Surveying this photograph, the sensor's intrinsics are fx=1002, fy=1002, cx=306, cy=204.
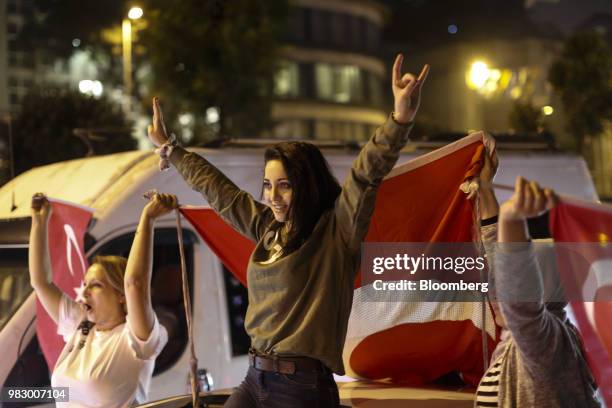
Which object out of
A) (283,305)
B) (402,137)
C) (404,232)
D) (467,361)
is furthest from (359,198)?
(467,361)

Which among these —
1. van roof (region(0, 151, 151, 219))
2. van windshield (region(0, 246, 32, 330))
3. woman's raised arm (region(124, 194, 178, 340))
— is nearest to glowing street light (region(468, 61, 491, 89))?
van roof (region(0, 151, 151, 219))

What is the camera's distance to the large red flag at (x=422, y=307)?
4.51m

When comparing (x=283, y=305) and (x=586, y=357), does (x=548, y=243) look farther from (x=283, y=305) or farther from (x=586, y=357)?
(x=283, y=305)

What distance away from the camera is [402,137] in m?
3.47

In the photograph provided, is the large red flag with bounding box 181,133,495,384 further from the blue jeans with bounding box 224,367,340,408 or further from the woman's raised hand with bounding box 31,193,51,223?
the blue jeans with bounding box 224,367,340,408

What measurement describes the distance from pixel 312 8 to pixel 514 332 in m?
43.5

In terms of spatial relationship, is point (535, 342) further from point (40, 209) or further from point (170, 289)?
point (170, 289)

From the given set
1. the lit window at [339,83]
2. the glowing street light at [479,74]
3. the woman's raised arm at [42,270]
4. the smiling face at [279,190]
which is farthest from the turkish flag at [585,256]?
the lit window at [339,83]

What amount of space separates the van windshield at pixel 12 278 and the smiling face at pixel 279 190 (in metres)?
2.53

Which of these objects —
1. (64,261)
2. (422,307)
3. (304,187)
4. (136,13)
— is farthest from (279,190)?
(136,13)

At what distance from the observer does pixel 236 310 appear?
6.55m

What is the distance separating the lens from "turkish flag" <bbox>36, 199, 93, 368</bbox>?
5.32m

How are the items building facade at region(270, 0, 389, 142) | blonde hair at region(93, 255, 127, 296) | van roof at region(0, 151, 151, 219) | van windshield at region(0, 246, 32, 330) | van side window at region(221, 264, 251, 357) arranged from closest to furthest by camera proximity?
blonde hair at region(93, 255, 127, 296)
van windshield at region(0, 246, 32, 330)
van roof at region(0, 151, 151, 219)
van side window at region(221, 264, 251, 357)
building facade at region(270, 0, 389, 142)

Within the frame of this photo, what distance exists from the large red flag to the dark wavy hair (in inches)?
30.0
